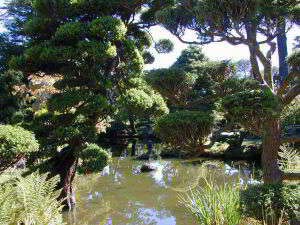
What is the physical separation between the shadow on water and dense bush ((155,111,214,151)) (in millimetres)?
1717

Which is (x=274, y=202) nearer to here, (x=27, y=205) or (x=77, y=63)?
(x=27, y=205)

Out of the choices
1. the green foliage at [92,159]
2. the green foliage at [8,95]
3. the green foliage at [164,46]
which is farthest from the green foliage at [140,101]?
the green foliage at [8,95]

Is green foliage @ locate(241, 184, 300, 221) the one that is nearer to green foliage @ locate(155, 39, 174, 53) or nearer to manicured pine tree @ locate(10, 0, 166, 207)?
manicured pine tree @ locate(10, 0, 166, 207)

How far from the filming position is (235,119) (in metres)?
4.15

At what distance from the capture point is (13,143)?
5809 millimetres

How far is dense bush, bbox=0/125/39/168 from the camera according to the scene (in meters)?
5.76

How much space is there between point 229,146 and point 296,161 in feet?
24.5

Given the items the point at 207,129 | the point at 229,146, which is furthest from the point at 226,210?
the point at 229,146

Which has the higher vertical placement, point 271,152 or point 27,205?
point 271,152

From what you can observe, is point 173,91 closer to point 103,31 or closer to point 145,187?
point 103,31

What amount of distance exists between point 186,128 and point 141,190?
684cm

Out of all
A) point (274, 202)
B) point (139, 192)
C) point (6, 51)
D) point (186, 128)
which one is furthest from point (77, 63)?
point (6, 51)

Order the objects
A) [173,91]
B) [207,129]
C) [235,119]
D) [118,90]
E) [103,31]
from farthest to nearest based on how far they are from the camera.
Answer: [118,90], [103,31], [173,91], [207,129], [235,119]

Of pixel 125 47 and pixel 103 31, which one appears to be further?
pixel 125 47
